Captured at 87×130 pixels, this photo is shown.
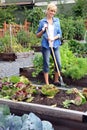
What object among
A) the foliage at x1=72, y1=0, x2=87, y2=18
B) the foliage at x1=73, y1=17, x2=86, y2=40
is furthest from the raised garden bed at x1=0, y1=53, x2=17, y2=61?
the foliage at x1=72, y1=0, x2=87, y2=18

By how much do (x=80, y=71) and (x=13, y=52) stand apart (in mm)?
6326

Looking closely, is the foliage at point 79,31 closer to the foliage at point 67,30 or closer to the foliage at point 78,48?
the foliage at point 67,30

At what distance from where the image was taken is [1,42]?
48.7 ft

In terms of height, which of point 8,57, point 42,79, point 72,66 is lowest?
point 8,57

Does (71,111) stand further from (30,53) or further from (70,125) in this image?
(30,53)

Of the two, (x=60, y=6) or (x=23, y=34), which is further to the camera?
(x=60, y=6)

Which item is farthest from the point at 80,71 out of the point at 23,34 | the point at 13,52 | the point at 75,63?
the point at 23,34

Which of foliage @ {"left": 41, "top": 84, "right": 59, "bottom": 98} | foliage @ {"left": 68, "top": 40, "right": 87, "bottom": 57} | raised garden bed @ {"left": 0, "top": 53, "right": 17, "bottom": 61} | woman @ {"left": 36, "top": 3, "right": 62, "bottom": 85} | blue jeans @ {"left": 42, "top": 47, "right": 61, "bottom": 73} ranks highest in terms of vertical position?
woman @ {"left": 36, "top": 3, "right": 62, "bottom": 85}

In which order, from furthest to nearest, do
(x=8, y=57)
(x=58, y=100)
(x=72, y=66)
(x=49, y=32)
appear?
(x=8, y=57), (x=72, y=66), (x=49, y=32), (x=58, y=100)

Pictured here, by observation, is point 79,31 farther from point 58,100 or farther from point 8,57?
point 58,100

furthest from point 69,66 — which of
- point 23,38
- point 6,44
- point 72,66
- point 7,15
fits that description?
point 7,15

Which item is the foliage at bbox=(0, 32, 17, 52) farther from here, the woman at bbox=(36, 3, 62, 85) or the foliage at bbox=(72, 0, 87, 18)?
the foliage at bbox=(72, 0, 87, 18)

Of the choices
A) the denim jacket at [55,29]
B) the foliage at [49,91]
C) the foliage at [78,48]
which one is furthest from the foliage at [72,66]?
the foliage at [49,91]

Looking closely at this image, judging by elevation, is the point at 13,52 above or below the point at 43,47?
below
